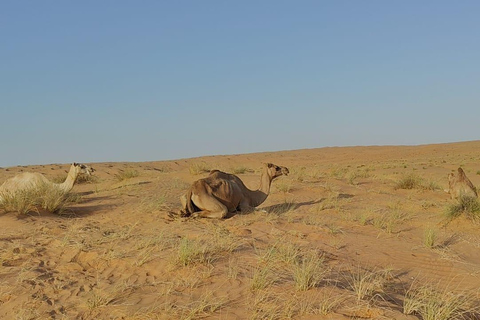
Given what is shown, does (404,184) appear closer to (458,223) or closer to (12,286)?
(458,223)

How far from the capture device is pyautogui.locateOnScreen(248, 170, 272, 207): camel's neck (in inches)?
452

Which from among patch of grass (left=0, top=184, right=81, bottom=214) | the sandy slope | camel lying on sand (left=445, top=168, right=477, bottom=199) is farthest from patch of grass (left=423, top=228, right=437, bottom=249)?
patch of grass (left=0, top=184, right=81, bottom=214)

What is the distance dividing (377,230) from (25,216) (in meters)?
7.22

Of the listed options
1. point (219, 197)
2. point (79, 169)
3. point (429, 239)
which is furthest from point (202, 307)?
point (79, 169)

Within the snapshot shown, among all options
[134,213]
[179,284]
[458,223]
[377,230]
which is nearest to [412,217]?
[458,223]

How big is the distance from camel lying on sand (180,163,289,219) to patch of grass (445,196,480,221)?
4.11 m

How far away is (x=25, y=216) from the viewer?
1044cm

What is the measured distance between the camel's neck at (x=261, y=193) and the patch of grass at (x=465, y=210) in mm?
4058

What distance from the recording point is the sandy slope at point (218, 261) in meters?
4.95

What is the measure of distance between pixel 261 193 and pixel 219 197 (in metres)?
1.42

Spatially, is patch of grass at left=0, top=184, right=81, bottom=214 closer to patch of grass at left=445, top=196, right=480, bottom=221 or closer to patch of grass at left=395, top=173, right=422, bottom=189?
patch of grass at left=445, top=196, right=480, bottom=221

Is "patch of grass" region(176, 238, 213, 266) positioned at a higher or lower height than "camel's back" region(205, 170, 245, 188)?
lower

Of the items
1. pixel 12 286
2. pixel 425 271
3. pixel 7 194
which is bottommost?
pixel 425 271

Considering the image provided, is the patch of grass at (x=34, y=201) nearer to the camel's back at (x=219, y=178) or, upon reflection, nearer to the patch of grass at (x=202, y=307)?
the camel's back at (x=219, y=178)
